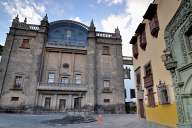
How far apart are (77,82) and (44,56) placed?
7.05 m

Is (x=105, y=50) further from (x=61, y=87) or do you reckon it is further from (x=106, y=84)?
(x=61, y=87)

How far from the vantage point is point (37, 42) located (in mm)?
24797

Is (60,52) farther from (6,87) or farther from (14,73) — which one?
(6,87)

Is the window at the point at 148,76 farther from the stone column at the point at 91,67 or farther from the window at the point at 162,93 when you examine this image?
the stone column at the point at 91,67

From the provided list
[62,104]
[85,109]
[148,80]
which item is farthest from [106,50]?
[148,80]

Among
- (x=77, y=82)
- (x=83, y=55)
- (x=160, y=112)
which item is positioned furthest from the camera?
(x=83, y=55)

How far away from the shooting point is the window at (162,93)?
9.81 m

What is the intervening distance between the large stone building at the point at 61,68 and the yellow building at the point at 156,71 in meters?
10.7

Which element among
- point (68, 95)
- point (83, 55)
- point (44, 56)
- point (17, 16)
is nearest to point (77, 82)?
point (68, 95)

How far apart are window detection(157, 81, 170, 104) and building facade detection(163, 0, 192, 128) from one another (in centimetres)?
142

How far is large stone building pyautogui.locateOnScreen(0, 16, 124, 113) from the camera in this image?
74.0 feet

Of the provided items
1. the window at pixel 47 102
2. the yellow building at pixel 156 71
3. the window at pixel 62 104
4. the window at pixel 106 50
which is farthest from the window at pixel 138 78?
the window at pixel 47 102

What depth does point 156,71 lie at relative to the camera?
36.7 ft

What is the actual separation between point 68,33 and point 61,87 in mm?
10687
